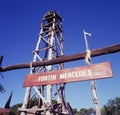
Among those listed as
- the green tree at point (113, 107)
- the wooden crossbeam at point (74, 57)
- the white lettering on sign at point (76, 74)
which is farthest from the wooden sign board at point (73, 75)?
the green tree at point (113, 107)

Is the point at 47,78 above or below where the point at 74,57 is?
below

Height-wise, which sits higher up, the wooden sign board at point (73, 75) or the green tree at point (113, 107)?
the green tree at point (113, 107)

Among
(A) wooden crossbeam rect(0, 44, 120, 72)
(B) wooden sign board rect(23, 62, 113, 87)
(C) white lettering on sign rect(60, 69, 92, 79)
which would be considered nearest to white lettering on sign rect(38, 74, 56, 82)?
(B) wooden sign board rect(23, 62, 113, 87)

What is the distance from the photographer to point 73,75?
3.15 meters

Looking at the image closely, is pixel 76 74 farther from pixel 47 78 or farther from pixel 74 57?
pixel 47 78

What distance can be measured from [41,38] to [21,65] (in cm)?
951

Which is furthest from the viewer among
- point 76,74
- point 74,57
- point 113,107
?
point 113,107

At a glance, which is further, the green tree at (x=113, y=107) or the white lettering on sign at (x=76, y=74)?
the green tree at (x=113, y=107)

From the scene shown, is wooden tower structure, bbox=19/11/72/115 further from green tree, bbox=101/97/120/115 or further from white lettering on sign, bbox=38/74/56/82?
green tree, bbox=101/97/120/115

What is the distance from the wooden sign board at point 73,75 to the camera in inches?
114

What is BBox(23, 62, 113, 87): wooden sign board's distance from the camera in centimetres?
289

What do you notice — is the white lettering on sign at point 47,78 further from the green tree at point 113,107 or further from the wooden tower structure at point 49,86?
the green tree at point 113,107

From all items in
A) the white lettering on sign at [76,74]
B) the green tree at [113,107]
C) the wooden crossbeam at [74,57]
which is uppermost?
the green tree at [113,107]

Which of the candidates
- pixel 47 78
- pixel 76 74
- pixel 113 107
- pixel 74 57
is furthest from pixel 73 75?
pixel 113 107
